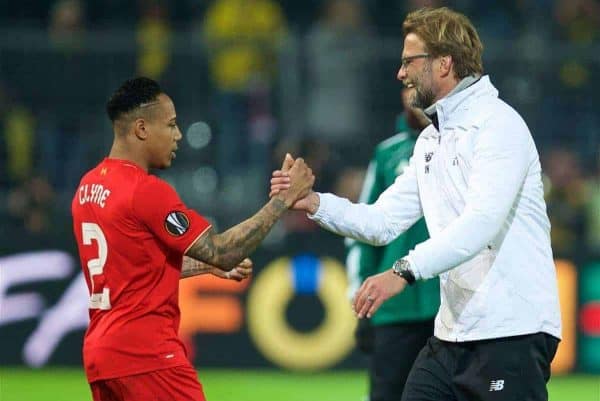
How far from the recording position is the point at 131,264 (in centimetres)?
515

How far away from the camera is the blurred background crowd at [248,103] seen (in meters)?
12.3

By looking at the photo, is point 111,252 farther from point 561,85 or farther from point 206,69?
point 561,85

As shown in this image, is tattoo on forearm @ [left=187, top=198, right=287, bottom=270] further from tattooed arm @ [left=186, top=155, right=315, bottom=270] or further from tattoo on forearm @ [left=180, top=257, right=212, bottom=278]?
tattoo on forearm @ [left=180, top=257, right=212, bottom=278]

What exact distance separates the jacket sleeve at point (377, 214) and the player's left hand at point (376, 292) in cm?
71

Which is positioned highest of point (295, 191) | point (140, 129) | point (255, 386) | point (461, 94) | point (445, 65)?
point (445, 65)

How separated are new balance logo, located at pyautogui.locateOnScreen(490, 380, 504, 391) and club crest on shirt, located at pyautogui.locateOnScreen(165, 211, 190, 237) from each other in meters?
1.33

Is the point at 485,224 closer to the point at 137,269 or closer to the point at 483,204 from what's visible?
the point at 483,204

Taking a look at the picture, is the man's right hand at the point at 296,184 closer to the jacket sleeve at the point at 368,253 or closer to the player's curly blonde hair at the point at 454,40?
the player's curly blonde hair at the point at 454,40

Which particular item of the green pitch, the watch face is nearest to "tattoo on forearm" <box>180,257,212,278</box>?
the watch face

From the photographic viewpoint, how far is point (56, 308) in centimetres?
1116

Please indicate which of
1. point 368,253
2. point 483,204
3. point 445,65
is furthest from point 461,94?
point 368,253

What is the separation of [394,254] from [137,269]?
2.25 m

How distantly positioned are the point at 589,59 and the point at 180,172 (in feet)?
13.7

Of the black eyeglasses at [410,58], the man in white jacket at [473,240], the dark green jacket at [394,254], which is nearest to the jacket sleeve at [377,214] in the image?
the man in white jacket at [473,240]
